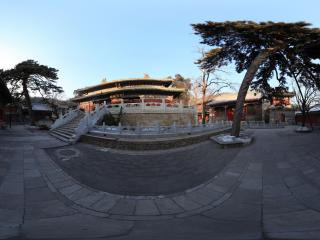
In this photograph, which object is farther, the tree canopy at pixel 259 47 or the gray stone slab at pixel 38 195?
the tree canopy at pixel 259 47

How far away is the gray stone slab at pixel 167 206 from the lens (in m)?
6.85

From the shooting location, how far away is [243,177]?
894 cm

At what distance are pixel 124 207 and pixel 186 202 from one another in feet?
5.51

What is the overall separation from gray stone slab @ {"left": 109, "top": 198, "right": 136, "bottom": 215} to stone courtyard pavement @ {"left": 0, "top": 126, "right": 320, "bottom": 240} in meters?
0.03

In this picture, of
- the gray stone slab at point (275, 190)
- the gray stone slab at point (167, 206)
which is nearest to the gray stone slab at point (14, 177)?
the gray stone slab at point (167, 206)

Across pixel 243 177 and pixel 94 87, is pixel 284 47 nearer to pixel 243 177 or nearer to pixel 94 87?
pixel 243 177

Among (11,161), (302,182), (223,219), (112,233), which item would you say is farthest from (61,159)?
(302,182)

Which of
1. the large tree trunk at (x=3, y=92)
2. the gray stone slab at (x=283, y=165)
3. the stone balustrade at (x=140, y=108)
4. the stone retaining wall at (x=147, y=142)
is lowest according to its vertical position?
the gray stone slab at (x=283, y=165)

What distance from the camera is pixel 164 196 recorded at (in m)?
7.74

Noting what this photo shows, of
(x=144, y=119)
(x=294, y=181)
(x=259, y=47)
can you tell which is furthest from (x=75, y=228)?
(x=144, y=119)

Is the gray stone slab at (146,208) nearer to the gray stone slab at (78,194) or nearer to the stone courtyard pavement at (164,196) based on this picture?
the stone courtyard pavement at (164,196)

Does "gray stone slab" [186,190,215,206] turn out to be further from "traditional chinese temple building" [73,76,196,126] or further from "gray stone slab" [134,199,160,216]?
"traditional chinese temple building" [73,76,196,126]

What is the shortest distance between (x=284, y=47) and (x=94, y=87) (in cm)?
3833

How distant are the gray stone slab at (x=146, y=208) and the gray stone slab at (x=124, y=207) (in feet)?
0.42
